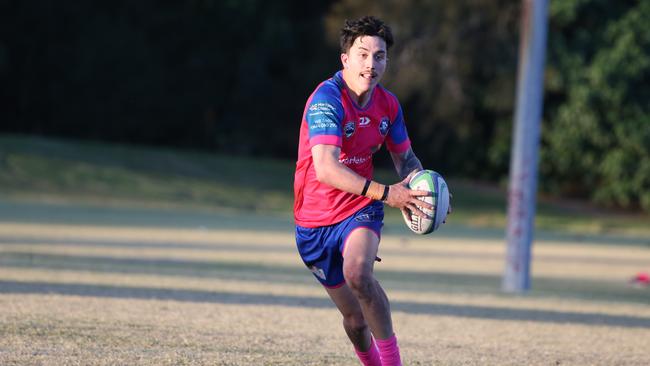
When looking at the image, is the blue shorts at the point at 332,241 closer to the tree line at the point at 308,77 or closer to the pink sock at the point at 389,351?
the pink sock at the point at 389,351

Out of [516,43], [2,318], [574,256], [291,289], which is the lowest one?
[2,318]

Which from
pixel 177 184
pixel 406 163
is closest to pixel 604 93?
pixel 177 184

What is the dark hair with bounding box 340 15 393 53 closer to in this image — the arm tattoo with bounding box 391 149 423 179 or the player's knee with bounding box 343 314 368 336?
the arm tattoo with bounding box 391 149 423 179

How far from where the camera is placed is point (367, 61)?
7254mm

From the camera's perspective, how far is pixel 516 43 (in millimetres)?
43500

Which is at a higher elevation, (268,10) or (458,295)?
(268,10)

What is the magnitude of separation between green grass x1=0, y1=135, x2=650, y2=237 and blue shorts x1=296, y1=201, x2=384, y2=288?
27894 millimetres

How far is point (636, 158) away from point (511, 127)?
18.6 feet

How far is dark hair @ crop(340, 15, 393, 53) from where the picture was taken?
729 cm

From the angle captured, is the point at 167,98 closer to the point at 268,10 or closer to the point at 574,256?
the point at 268,10

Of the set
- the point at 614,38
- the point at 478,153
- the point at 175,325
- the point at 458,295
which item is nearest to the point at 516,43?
the point at 614,38

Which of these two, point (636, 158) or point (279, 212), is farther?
point (636, 158)

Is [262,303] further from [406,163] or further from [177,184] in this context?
[177,184]

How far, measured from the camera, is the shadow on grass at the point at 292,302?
1289cm
